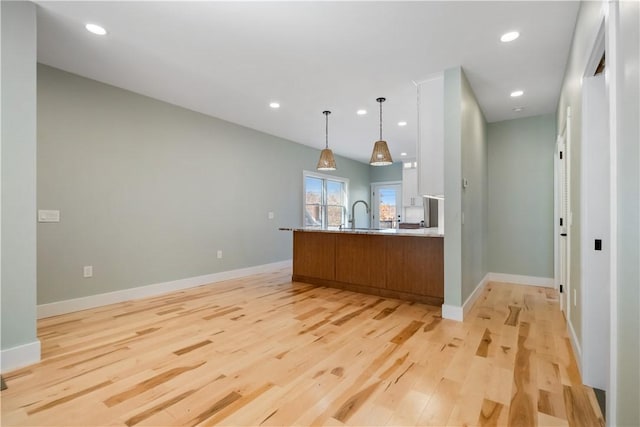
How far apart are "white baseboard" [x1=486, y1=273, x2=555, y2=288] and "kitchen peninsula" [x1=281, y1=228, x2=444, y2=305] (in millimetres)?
1838

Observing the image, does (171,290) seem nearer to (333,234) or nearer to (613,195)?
(333,234)

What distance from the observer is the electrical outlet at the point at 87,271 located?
350 cm

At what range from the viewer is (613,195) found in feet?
4.14

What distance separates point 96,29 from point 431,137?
11.1 ft

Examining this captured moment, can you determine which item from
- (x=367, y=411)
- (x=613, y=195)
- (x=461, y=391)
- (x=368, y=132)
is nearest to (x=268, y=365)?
(x=367, y=411)

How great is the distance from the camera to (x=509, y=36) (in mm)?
2615

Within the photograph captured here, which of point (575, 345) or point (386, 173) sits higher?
point (386, 173)

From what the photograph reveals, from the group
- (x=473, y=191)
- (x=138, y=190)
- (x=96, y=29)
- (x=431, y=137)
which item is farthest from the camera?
(x=138, y=190)

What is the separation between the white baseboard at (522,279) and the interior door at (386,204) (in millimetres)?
4070

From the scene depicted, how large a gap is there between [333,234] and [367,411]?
117 inches

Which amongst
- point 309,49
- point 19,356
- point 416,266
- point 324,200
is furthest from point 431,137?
point 324,200

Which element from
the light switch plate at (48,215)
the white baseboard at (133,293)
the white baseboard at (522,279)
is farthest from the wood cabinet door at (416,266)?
the light switch plate at (48,215)

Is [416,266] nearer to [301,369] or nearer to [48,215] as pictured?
[301,369]

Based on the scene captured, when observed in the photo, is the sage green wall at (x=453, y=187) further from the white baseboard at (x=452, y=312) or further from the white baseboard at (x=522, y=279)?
the white baseboard at (x=522, y=279)
